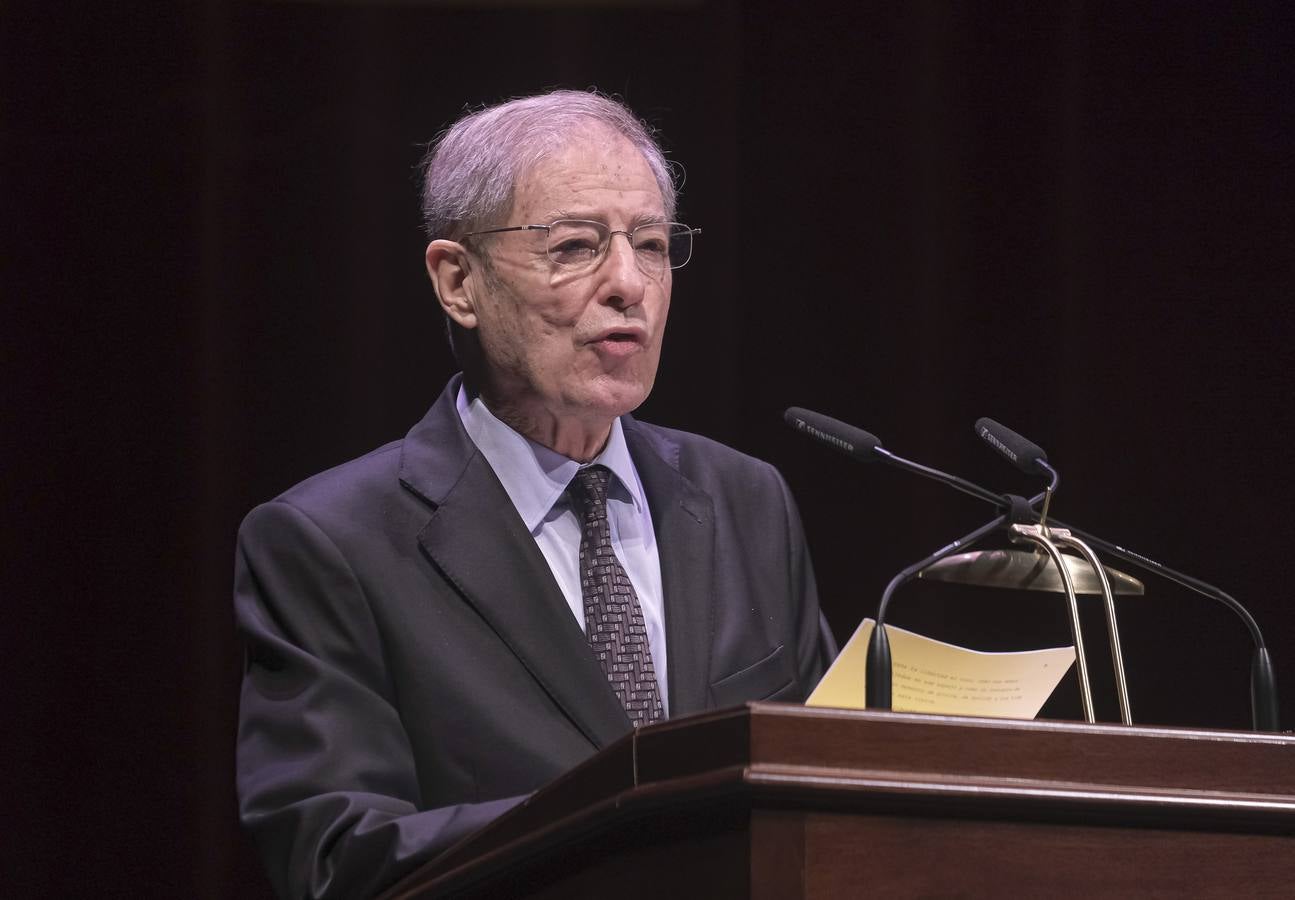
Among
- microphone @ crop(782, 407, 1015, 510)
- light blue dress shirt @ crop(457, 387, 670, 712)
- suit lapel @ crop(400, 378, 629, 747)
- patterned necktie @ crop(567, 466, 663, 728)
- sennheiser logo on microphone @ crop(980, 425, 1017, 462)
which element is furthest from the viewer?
light blue dress shirt @ crop(457, 387, 670, 712)

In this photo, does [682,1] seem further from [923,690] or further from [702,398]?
[923,690]

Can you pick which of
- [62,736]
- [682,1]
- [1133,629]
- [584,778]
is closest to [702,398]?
[682,1]

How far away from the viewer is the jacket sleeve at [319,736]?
151 cm

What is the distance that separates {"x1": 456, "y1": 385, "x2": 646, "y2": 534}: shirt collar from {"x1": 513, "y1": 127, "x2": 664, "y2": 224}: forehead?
30cm

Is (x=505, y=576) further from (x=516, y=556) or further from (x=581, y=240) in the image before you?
(x=581, y=240)

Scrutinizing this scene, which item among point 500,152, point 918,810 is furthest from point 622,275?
A: point 918,810

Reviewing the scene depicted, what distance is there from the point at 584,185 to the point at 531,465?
407 millimetres

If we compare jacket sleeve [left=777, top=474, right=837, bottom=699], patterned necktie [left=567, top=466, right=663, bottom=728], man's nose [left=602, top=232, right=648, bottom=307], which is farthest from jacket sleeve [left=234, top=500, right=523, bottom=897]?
jacket sleeve [left=777, top=474, right=837, bottom=699]

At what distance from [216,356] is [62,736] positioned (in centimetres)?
69

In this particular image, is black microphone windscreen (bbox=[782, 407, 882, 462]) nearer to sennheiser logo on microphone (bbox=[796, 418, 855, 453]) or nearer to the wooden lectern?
sennheiser logo on microphone (bbox=[796, 418, 855, 453])

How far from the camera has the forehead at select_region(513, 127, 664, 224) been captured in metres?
2.14

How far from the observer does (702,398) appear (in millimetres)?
2838

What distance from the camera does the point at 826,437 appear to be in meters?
1.76

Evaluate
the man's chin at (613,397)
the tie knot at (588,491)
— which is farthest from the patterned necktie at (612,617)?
the man's chin at (613,397)
